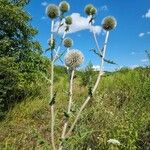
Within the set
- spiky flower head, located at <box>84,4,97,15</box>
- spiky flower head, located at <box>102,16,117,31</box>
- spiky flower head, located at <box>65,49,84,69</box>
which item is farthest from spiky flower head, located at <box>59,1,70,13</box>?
spiky flower head, located at <box>65,49,84,69</box>

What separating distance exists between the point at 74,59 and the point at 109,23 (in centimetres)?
69

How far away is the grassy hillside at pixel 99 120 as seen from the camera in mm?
6887

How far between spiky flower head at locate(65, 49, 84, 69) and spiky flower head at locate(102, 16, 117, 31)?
506mm

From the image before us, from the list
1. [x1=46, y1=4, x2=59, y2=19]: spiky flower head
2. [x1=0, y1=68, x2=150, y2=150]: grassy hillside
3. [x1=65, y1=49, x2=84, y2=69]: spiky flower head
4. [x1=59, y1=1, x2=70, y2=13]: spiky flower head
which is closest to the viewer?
[x1=65, y1=49, x2=84, y2=69]: spiky flower head

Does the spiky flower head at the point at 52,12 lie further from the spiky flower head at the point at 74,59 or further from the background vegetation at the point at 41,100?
the background vegetation at the point at 41,100

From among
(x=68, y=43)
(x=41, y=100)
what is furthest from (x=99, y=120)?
(x=41, y=100)

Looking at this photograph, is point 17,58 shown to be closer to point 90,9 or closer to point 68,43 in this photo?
point 68,43

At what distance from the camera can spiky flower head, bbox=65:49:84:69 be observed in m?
5.43

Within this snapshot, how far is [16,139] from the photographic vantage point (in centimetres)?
889

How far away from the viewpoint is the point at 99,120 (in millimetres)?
8344

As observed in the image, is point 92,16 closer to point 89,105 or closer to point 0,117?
point 89,105

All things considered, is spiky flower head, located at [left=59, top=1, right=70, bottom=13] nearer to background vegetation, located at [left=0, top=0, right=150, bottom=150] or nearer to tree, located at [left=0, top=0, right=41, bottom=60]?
background vegetation, located at [left=0, top=0, right=150, bottom=150]

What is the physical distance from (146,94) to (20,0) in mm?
6570

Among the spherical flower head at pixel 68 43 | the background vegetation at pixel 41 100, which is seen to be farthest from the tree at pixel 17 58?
the spherical flower head at pixel 68 43
